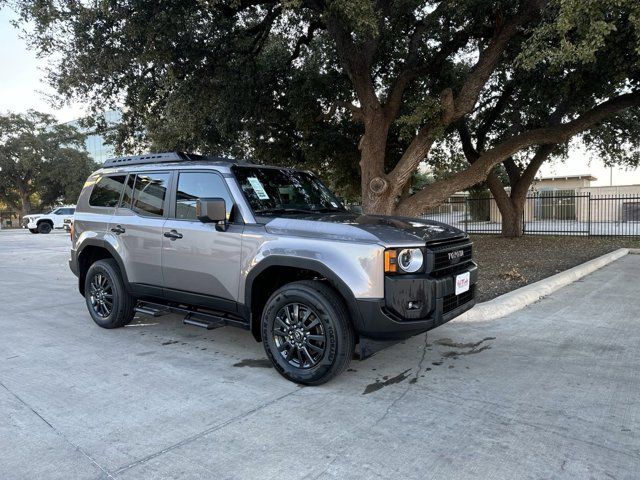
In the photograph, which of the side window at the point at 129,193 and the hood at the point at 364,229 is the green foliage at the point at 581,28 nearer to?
the hood at the point at 364,229

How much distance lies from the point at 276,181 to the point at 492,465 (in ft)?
11.0

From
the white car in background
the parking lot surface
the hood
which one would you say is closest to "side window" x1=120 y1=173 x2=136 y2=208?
the parking lot surface

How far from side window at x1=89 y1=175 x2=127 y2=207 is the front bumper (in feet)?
12.1

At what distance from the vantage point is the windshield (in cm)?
457

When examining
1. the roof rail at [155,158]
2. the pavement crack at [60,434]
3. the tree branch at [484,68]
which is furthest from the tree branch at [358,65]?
the pavement crack at [60,434]

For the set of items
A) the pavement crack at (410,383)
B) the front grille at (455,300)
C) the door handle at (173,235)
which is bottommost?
the pavement crack at (410,383)

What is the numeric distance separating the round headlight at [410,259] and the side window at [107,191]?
12.4ft

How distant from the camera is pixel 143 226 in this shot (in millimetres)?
5180

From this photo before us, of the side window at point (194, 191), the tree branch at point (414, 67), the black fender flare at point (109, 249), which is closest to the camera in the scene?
the side window at point (194, 191)

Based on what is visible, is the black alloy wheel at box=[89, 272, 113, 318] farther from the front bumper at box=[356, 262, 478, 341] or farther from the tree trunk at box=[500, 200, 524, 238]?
the tree trunk at box=[500, 200, 524, 238]

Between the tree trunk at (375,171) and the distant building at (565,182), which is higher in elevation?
the distant building at (565,182)

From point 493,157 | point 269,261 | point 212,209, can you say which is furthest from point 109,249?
point 493,157

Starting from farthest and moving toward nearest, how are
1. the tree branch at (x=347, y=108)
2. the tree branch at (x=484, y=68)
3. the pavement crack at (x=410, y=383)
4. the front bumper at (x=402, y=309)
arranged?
the tree branch at (x=347, y=108), the tree branch at (x=484, y=68), the front bumper at (x=402, y=309), the pavement crack at (x=410, y=383)

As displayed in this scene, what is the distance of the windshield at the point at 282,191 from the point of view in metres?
4.57
